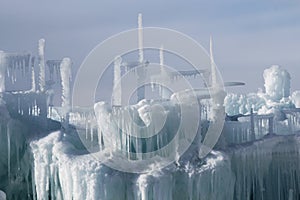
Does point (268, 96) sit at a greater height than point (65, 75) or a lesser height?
lesser

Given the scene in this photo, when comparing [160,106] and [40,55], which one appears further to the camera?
[40,55]

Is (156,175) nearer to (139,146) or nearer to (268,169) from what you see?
(139,146)

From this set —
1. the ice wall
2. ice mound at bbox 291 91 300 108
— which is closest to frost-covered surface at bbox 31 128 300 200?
the ice wall

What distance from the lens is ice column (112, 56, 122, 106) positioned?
13484 mm

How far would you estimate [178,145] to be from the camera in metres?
12.8

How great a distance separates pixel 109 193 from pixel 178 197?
1.77 metres

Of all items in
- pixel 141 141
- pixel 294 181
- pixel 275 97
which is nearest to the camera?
pixel 141 141

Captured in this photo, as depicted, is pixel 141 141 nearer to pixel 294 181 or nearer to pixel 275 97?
pixel 294 181

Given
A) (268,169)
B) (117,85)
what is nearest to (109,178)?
(117,85)

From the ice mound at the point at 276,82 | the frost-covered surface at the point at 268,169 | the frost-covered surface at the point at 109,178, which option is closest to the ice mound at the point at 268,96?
the ice mound at the point at 276,82

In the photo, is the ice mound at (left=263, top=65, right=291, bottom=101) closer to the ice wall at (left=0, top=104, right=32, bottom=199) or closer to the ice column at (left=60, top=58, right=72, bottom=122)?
the ice column at (left=60, top=58, right=72, bottom=122)

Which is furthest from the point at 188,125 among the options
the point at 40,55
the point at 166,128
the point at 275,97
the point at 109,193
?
the point at 275,97

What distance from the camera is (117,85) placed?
1349 centimetres

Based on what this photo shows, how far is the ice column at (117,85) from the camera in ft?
44.2
